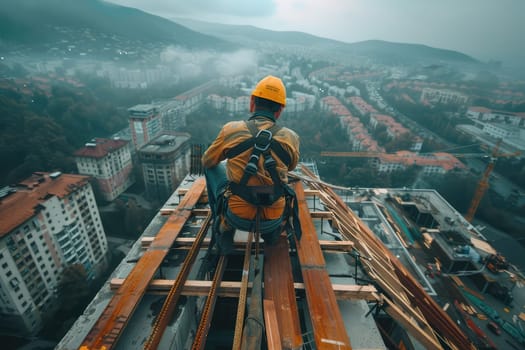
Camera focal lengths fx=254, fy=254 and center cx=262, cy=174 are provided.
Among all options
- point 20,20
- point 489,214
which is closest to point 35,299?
point 489,214

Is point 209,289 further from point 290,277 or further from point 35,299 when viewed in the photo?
point 35,299

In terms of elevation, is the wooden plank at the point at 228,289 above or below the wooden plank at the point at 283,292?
below

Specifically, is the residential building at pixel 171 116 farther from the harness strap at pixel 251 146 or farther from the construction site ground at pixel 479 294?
the harness strap at pixel 251 146

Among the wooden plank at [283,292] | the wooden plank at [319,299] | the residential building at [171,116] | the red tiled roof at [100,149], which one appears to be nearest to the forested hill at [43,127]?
the red tiled roof at [100,149]

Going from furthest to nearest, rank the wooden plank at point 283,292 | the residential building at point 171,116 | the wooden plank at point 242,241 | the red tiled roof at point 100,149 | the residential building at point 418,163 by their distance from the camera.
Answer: the residential building at point 171,116
the residential building at point 418,163
the red tiled roof at point 100,149
the wooden plank at point 242,241
the wooden plank at point 283,292

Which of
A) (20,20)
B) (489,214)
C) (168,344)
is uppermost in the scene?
(20,20)

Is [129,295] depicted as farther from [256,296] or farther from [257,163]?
[257,163]

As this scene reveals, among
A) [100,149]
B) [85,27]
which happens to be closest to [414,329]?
[100,149]

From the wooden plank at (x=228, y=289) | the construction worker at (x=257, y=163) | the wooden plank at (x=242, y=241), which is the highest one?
the construction worker at (x=257, y=163)
